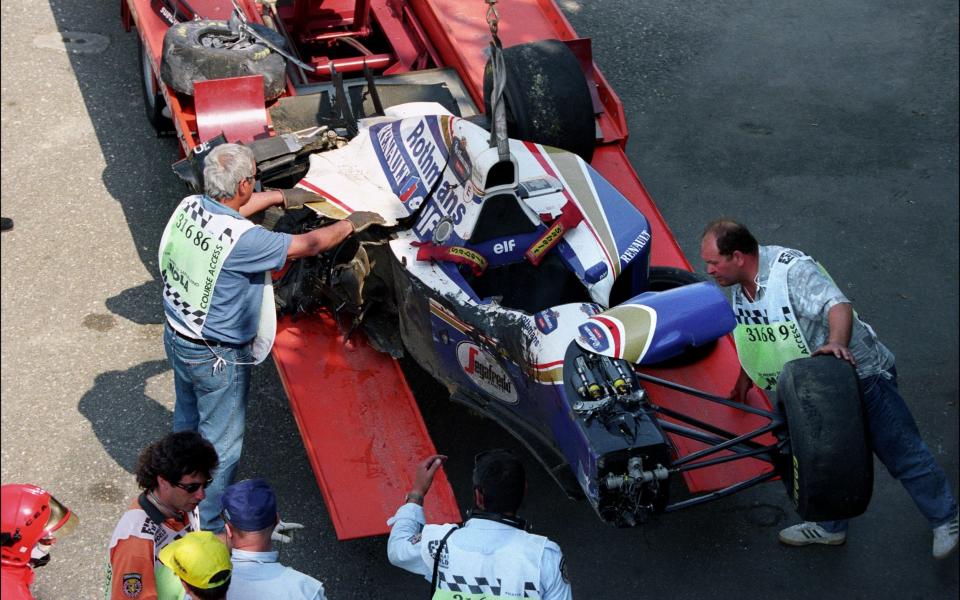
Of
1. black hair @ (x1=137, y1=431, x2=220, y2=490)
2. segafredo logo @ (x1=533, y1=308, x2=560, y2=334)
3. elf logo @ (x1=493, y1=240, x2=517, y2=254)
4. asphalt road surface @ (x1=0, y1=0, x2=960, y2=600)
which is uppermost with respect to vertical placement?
black hair @ (x1=137, y1=431, x2=220, y2=490)

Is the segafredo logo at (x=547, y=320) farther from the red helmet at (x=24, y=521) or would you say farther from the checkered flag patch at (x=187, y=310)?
the red helmet at (x=24, y=521)

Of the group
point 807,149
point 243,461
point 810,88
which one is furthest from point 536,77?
point 810,88

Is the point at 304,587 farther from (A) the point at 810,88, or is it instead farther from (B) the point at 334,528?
(A) the point at 810,88

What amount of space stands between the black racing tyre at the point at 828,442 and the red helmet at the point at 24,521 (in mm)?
2686

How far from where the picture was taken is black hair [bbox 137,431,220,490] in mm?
3668

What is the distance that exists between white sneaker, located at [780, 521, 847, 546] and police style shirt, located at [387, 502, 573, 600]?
2229 mm

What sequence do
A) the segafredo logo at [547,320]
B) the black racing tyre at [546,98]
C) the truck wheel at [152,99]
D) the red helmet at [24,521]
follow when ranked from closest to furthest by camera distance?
the red helmet at [24,521]
the segafredo logo at [547,320]
the black racing tyre at [546,98]
the truck wheel at [152,99]

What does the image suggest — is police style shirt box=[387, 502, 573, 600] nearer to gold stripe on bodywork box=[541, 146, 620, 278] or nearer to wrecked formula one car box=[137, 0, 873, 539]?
wrecked formula one car box=[137, 0, 873, 539]

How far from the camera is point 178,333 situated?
492 cm

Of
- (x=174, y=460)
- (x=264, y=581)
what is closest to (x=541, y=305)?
(x=174, y=460)

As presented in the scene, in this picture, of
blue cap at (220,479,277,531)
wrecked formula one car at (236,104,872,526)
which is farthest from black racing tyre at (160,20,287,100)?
blue cap at (220,479,277,531)

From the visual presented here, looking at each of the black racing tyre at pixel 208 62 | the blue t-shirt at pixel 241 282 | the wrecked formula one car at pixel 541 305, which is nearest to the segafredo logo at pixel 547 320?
the wrecked formula one car at pixel 541 305

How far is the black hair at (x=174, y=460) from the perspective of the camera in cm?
367

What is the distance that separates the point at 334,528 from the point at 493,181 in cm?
182
